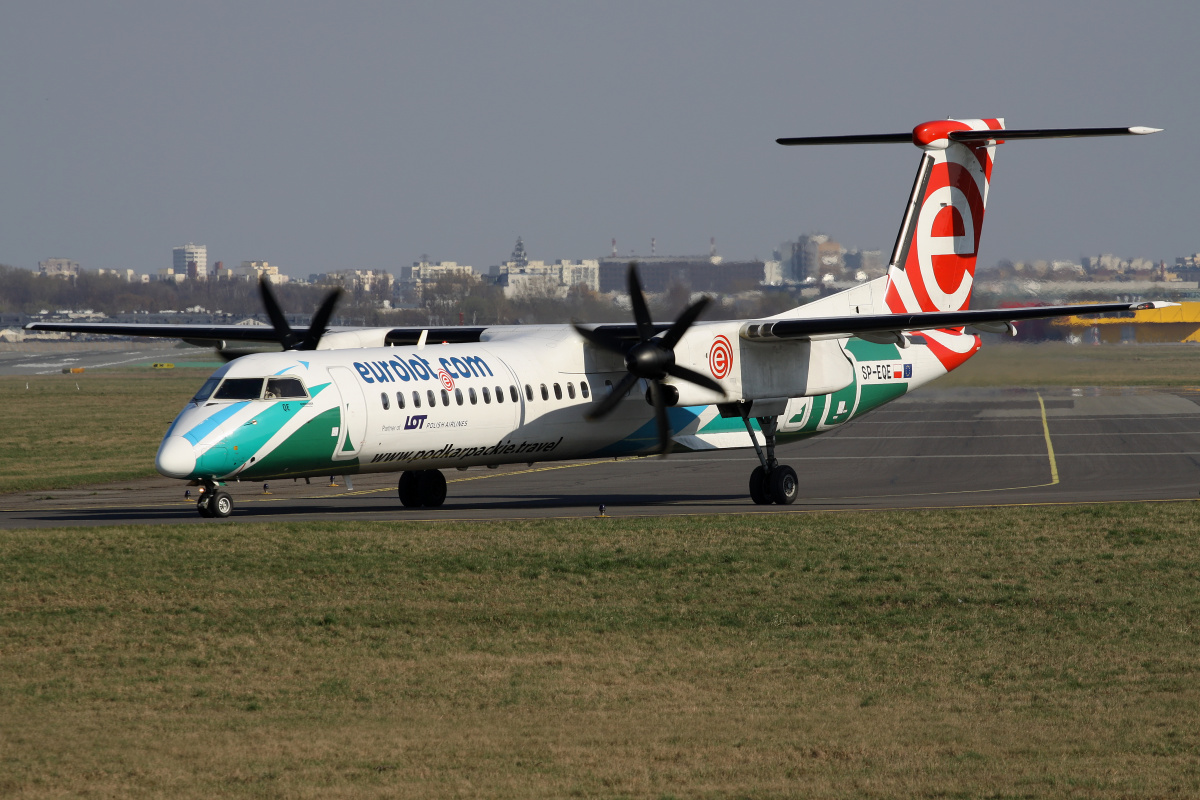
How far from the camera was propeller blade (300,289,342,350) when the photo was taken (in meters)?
27.8

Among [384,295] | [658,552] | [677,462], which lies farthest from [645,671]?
[384,295]

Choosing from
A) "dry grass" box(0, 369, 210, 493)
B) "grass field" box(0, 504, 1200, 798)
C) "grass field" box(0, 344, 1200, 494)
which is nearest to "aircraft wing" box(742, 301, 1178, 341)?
"grass field" box(0, 504, 1200, 798)

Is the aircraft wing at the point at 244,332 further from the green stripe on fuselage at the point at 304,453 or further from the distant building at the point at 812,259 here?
the distant building at the point at 812,259

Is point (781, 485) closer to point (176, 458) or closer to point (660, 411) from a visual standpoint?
point (660, 411)

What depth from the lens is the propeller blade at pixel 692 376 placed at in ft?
90.7

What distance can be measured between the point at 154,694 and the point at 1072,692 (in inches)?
341

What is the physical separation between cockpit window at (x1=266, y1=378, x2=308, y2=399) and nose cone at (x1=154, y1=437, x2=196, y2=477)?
185 cm

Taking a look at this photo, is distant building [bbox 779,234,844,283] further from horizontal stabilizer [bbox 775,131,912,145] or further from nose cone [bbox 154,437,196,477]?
nose cone [bbox 154,437,196,477]

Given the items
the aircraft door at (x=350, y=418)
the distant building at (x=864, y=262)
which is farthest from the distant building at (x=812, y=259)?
the aircraft door at (x=350, y=418)

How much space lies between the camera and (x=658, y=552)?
20969 millimetres

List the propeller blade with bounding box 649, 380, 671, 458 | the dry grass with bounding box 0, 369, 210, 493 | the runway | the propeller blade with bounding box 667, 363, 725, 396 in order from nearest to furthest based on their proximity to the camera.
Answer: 1. the runway
2. the propeller blade with bounding box 667, 363, 725, 396
3. the propeller blade with bounding box 649, 380, 671, 458
4. the dry grass with bounding box 0, 369, 210, 493

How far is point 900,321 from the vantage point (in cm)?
2767

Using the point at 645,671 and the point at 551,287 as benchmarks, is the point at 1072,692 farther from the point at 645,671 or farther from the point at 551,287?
the point at 551,287

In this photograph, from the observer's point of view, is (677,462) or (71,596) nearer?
(71,596)
